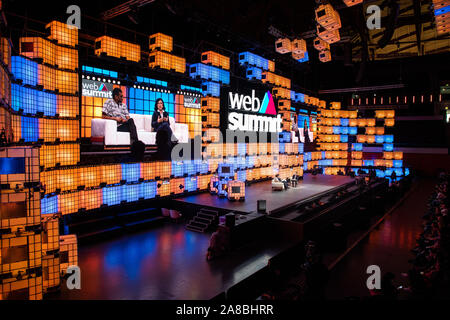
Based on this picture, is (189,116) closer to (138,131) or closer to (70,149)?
(138,131)

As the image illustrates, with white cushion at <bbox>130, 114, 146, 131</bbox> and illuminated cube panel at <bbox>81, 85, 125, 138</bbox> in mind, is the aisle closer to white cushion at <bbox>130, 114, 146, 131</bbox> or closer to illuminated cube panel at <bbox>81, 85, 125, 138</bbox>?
white cushion at <bbox>130, 114, 146, 131</bbox>

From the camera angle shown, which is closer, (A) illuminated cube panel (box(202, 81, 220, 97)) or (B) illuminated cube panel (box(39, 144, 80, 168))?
(B) illuminated cube panel (box(39, 144, 80, 168))

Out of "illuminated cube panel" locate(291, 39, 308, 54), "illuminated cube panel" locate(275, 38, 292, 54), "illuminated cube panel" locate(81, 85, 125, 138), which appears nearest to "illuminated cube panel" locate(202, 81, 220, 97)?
"illuminated cube panel" locate(275, 38, 292, 54)

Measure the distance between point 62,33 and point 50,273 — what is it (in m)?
6.15

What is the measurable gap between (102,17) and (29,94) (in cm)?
492

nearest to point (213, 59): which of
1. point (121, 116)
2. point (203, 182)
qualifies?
point (121, 116)

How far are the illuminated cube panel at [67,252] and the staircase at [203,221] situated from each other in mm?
4155

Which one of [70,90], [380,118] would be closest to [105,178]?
[70,90]

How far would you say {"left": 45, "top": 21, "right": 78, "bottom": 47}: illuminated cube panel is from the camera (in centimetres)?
792

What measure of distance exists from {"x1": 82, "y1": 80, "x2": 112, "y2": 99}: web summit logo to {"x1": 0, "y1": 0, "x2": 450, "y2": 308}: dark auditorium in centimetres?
3

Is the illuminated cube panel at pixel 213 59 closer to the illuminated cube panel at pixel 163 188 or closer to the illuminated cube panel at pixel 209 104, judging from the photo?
the illuminated cube panel at pixel 209 104

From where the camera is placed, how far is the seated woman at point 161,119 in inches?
445

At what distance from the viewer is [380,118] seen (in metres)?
25.1

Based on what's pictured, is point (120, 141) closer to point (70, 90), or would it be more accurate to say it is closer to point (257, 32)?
point (70, 90)
